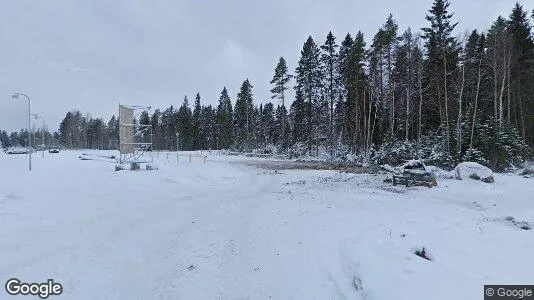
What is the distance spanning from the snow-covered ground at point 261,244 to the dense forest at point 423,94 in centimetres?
1617

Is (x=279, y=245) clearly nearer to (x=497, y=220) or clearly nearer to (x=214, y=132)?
(x=497, y=220)

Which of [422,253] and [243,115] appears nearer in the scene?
[422,253]

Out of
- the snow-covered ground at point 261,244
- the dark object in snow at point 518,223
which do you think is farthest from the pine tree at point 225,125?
the dark object in snow at point 518,223

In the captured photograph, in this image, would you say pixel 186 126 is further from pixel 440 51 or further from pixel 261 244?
pixel 261 244

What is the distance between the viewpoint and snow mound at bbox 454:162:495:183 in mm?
21547

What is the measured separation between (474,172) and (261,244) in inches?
733

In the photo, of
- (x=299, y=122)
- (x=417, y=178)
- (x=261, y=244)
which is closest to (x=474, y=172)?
(x=417, y=178)

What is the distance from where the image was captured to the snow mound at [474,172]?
70.7 ft

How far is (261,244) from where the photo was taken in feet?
29.7

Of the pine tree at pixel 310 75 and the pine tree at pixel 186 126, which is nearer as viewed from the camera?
the pine tree at pixel 310 75

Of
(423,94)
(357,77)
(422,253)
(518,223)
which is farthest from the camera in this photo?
(357,77)

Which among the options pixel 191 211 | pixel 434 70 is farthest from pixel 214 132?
pixel 191 211

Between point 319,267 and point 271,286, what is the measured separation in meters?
1.31

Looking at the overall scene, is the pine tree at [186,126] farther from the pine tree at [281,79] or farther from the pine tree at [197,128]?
the pine tree at [281,79]
